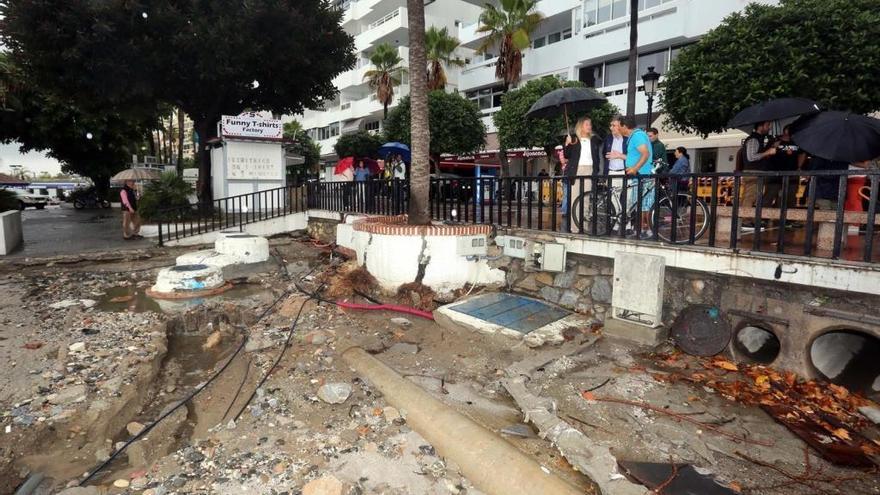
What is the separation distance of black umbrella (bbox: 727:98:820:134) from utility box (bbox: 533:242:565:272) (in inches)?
110

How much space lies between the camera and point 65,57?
12.6 metres

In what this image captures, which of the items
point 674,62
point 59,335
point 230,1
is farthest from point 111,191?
point 674,62

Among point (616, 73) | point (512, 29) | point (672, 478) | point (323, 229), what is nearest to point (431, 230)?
point (672, 478)

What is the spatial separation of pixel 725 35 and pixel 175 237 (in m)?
13.9

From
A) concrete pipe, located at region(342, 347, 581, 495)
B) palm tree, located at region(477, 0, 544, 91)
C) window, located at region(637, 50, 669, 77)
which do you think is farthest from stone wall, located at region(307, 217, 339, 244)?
window, located at region(637, 50, 669, 77)

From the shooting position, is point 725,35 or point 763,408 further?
point 725,35

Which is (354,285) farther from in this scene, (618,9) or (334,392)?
(618,9)

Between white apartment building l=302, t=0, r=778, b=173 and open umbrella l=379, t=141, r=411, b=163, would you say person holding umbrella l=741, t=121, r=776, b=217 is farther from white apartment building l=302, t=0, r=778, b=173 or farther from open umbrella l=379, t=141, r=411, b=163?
open umbrella l=379, t=141, r=411, b=163

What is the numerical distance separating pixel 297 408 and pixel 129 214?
1092 centimetres

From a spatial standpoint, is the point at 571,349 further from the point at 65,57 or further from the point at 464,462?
the point at 65,57

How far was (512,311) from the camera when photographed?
5914 mm

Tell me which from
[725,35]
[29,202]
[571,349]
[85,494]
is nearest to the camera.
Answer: [85,494]

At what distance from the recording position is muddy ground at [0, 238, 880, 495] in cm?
309

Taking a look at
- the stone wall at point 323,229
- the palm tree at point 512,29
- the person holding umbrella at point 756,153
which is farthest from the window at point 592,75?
the person holding umbrella at point 756,153
